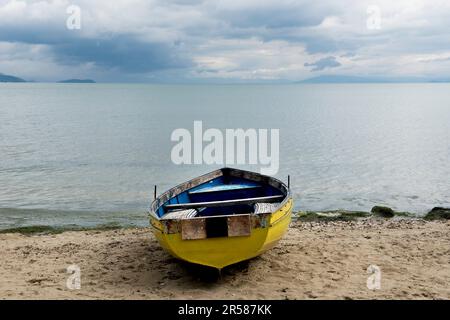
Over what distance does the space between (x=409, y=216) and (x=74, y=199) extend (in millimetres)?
15179

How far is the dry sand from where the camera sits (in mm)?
9492

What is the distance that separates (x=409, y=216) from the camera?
18609 mm

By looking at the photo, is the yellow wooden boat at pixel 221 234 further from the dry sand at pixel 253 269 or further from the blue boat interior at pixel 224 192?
the blue boat interior at pixel 224 192

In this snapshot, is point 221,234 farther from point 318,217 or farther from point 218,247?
point 318,217

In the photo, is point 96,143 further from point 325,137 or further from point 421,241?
point 421,241

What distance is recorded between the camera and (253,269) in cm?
1070

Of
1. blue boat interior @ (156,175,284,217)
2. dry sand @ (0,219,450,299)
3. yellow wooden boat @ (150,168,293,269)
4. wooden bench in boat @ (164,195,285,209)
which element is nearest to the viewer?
yellow wooden boat @ (150,168,293,269)

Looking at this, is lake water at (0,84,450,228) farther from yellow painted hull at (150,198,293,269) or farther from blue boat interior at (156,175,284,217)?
yellow painted hull at (150,198,293,269)

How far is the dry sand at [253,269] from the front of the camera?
9.49 m

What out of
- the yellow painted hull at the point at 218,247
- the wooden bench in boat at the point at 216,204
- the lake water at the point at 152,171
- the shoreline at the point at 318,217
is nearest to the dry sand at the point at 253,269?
the yellow painted hull at the point at 218,247

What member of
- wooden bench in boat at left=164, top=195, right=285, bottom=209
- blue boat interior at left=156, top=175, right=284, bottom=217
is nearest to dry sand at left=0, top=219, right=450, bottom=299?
wooden bench in boat at left=164, top=195, right=285, bottom=209

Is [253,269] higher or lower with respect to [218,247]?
lower

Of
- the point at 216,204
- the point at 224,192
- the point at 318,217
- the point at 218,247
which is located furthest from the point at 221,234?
the point at 318,217

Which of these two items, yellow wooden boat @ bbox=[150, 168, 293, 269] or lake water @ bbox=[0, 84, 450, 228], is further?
lake water @ bbox=[0, 84, 450, 228]
